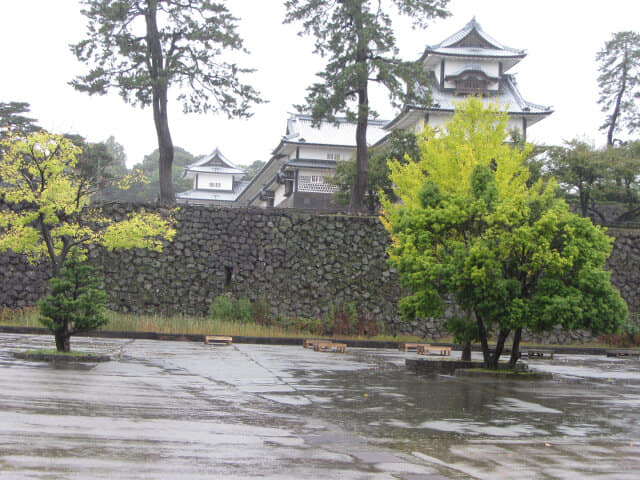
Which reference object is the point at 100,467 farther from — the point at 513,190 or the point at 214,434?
the point at 513,190

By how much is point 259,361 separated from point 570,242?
291 inches

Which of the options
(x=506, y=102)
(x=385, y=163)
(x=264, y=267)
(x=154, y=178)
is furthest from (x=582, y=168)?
(x=154, y=178)

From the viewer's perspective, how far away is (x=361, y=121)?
2970cm

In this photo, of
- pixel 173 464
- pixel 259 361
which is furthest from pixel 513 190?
pixel 173 464

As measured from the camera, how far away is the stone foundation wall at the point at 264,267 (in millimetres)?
27250

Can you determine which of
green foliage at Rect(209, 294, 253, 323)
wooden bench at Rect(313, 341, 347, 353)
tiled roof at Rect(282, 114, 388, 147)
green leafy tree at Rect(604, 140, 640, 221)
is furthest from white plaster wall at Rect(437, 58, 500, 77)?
wooden bench at Rect(313, 341, 347, 353)

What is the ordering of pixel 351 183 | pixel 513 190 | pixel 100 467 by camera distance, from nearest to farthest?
1. pixel 100 467
2. pixel 513 190
3. pixel 351 183

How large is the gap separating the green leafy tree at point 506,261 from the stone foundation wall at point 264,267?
450 inches

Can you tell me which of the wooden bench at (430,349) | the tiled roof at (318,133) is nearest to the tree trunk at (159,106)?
the wooden bench at (430,349)

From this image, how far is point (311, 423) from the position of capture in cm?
895

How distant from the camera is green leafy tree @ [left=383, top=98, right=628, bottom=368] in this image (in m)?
14.7

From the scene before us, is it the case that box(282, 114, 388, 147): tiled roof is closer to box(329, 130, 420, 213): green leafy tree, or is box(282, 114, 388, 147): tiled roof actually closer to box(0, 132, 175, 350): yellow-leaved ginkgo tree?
box(329, 130, 420, 213): green leafy tree

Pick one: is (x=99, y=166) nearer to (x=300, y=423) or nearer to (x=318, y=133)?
(x=318, y=133)

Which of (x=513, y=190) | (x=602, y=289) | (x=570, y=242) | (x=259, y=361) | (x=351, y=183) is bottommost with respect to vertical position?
(x=259, y=361)
